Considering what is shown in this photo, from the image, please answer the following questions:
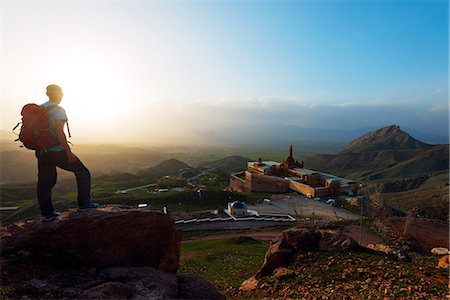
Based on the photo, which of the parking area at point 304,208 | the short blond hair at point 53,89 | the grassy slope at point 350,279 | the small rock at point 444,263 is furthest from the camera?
the parking area at point 304,208

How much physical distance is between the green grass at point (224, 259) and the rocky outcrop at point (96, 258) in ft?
20.8

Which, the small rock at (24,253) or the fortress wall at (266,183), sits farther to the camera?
the fortress wall at (266,183)

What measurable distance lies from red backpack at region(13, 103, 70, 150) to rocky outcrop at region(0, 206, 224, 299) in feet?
5.80

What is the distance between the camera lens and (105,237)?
7.46 m

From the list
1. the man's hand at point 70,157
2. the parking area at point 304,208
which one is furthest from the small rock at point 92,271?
the parking area at point 304,208

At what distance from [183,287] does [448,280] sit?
7708mm

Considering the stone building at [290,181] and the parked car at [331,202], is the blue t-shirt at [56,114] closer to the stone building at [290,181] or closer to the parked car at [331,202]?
the parked car at [331,202]

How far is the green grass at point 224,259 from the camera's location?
53.4 ft

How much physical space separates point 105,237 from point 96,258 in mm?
476

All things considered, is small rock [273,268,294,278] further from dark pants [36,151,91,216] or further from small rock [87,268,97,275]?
dark pants [36,151,91,216]

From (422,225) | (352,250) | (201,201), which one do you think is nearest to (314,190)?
(201,201)

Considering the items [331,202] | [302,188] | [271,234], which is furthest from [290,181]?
[271,234]

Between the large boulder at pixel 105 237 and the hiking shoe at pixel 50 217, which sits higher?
the hiking shoe at pixel 50 217

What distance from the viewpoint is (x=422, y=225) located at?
29.8 meters
